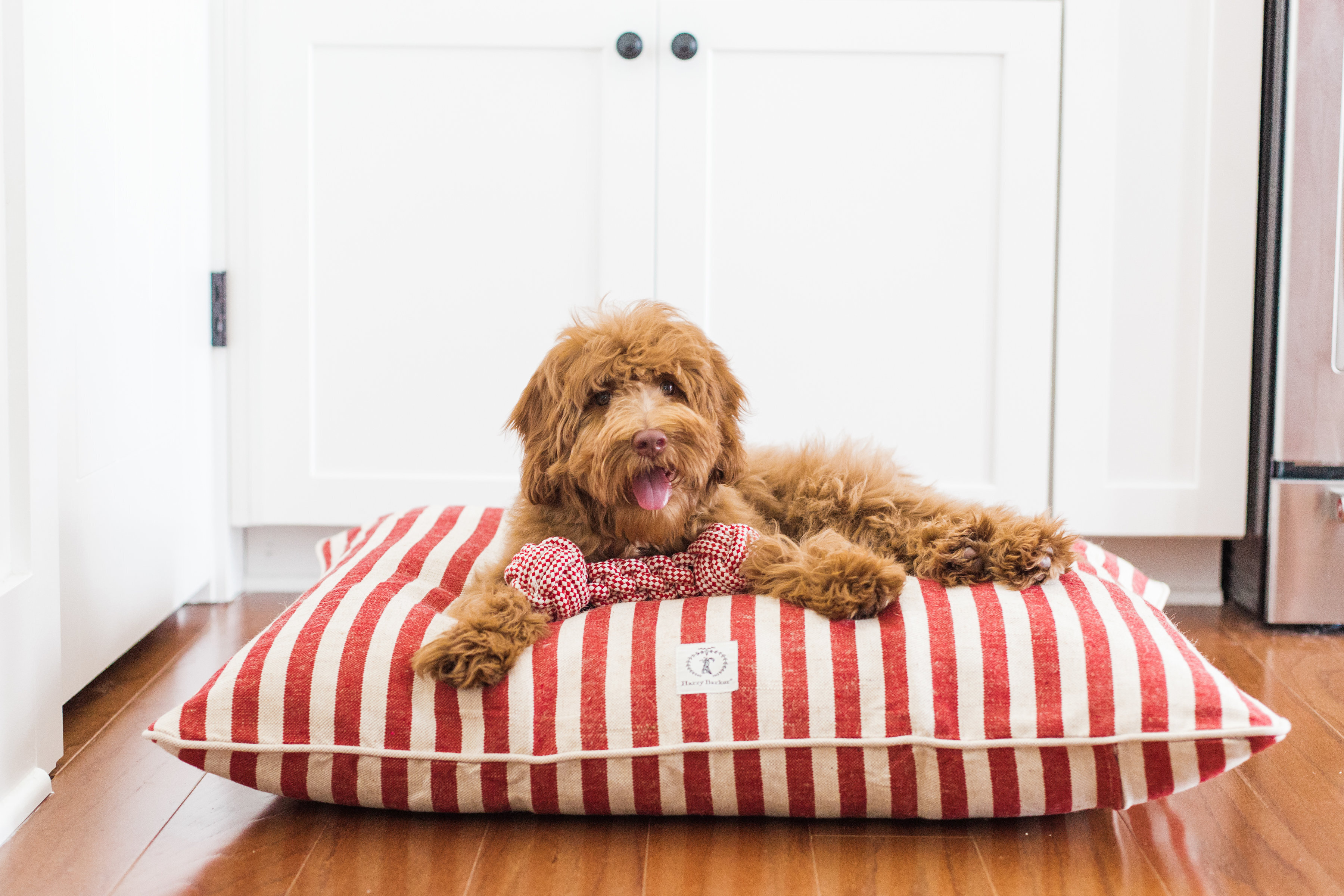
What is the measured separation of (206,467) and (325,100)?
0.88 m

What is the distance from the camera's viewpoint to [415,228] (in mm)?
2861

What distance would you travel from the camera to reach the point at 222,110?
2826 mm

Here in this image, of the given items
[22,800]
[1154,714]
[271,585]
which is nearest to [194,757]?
[22,800]

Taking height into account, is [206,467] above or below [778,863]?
above

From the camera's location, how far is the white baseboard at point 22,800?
1661mm

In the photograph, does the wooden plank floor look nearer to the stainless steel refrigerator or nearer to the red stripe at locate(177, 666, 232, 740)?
the red stripe at locate(177, 666, 232, 740)

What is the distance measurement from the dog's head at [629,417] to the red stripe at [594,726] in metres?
0.22

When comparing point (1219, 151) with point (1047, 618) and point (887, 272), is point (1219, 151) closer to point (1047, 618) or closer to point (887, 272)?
point (887, 272)

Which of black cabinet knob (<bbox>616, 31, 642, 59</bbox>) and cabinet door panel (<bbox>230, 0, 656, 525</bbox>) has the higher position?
black cabinet knob (<bbox>616, 31, 642, 59</bbox>)

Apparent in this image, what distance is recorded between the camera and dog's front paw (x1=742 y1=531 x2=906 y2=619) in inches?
67.1

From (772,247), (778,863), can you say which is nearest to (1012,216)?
(772,247)

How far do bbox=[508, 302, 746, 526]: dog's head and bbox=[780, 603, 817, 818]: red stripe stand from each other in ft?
0.90

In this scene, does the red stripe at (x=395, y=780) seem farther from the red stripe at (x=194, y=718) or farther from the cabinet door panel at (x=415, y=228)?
the cabinet door panel at (x=415, y=228)

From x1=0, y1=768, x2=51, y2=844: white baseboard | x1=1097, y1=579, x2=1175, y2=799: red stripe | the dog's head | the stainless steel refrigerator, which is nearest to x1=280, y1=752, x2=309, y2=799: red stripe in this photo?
x1=0, y1=768, x2=51, y2=844: white baseboard
